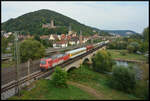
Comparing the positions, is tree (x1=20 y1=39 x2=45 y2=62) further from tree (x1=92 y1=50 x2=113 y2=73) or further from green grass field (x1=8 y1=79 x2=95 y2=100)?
tree (x1=92 y1=50 x2=113 y2=73)

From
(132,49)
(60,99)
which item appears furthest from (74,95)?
(132,49)

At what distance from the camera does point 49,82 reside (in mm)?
20234

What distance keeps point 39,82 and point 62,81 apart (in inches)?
129

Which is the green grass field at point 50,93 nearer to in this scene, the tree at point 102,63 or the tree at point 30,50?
the tree at point 30,50

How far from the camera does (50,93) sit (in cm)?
1767

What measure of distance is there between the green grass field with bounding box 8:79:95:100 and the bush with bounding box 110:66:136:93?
7205 mm

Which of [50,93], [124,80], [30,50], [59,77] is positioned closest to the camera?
[50,93]

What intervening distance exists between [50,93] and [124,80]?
12.8 metres

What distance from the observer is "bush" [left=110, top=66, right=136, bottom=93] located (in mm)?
22625

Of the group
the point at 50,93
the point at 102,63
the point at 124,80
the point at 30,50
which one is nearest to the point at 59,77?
the point at 50,93

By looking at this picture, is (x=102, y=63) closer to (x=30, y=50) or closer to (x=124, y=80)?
(x=124, y=80)

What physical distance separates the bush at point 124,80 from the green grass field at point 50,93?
7205 millimetres

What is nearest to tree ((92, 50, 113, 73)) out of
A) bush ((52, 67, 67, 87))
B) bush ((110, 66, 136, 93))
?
bush ((110, 66, 136, 93))

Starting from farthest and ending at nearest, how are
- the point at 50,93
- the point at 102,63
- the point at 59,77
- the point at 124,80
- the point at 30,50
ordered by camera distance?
the point at 102,63
the point at 30,50
the point at 124,80
the point at 59,77
the point at 50,93
